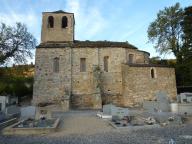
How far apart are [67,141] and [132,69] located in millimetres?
18121

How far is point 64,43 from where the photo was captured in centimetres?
2764

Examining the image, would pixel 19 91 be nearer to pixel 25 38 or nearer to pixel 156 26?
pixel 25 38

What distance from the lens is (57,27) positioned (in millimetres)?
28906

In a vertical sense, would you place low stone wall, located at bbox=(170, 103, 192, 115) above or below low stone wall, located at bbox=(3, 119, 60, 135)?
above

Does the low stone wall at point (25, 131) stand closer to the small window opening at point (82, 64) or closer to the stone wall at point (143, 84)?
the stone wall at point (143, 84)

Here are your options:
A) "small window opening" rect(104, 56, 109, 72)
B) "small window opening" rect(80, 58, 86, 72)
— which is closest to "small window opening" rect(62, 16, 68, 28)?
"small window opening" rect(80, 58, 86, 72)

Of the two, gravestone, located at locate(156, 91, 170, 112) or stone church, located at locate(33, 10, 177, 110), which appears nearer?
gravestone, located at locate(156, 91, 170, 112)

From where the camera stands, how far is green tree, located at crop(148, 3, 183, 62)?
30672mm

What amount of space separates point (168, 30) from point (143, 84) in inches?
455

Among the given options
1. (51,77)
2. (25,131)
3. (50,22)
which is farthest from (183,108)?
(50,22)

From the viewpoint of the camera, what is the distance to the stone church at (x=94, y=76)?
2448 cm

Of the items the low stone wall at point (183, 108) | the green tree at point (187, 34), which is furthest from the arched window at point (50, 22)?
the low stone wall at point (183, 108)

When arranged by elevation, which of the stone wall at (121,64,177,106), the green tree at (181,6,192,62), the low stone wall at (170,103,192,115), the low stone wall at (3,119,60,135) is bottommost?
the low stone wall at (3,119,60,135)

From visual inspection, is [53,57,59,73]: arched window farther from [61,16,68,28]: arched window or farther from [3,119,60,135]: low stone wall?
[3,119,60,135]: low stone wall
